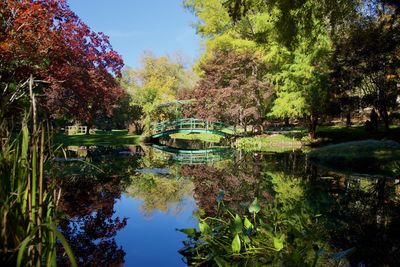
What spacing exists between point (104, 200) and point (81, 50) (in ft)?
26.3

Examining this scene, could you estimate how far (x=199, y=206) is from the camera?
19.0ft

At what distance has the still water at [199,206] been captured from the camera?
374 cm

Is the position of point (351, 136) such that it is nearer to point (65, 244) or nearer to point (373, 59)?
point (373, 59)

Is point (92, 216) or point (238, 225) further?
point (92, 216)

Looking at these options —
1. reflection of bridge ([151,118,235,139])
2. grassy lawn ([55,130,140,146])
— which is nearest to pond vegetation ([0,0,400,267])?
reflection of bridge ([151,118,235,139])

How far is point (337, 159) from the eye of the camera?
38.4ft

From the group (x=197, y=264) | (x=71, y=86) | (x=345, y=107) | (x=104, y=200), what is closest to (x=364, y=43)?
(x=345, y=107)

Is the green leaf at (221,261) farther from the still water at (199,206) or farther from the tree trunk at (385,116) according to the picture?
the tree trunk at (385,116)

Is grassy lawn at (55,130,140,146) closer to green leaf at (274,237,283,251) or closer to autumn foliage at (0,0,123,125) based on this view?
autumn foliage at (0,0,123,125)

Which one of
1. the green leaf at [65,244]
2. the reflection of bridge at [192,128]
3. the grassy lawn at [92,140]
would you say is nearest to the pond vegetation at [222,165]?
the green leaf at [65,244]

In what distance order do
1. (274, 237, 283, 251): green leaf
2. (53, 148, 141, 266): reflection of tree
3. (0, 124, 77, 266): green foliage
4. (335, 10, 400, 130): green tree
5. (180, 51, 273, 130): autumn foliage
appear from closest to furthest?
(0, 124, 77, 266): green foliage
(274, 237, 283, 251): green leaf
(53, 148, 141, 266): reflection of tree
(335, 10, 400, 130): green tree
(180, 51, 273, 130): autumn foliage

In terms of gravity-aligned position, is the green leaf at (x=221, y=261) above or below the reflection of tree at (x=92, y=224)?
above

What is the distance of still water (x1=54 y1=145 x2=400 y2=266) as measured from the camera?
147 inches

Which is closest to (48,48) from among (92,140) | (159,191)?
(159,191)
